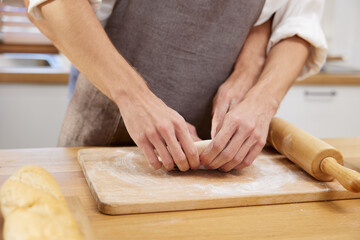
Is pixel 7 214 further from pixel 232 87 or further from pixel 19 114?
pixel 19 114

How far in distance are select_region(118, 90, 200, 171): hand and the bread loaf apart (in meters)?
0.19

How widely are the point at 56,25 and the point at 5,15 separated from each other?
166 cm

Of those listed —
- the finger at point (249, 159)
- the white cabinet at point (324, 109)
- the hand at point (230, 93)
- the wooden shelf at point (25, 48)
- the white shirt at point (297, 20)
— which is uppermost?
the white shirt at point (297, 20)

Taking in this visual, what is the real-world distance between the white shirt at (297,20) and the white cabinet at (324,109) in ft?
2.81

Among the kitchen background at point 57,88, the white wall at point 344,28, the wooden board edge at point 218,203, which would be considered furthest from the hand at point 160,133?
the white wall at point 344,28

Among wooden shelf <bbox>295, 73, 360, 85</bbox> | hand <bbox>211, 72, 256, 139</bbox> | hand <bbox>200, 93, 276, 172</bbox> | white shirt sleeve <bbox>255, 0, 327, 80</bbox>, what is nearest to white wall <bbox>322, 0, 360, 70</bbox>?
wooden shelf <bbox>295, 73, 360, 85</bbox>

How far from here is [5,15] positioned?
2.24m

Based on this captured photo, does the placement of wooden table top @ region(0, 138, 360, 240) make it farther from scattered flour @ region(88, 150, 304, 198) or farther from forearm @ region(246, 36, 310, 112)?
forearm @ region(246, 36, 310, 112)

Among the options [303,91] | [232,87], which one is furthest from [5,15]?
[232,87]

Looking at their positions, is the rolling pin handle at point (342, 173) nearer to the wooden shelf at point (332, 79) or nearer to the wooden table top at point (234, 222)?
the wooden table top at point (234, 222)

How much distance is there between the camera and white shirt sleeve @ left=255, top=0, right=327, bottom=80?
961 mm

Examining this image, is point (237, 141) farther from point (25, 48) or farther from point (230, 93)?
point (25, 48)

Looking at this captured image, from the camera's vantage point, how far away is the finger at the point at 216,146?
0.74 m

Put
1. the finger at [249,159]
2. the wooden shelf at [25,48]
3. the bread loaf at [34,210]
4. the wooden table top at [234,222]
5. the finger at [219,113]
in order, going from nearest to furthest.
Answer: the bread loaf at [34,210], the wooden table top at [234,222], the finger at [249,159], the finger at [219,113], the wooden shelf at [25,48]
